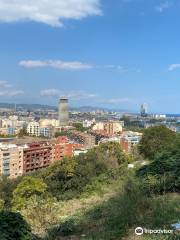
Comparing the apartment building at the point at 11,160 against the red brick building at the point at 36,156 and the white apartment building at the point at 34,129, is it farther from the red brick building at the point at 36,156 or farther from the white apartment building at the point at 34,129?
the white apartment building at the point at 34,129

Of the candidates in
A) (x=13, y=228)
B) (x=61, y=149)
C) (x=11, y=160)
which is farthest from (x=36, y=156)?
(x=13, y=228)

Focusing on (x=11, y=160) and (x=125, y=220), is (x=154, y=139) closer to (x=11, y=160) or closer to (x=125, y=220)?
(x=125, y=220)

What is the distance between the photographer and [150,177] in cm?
640

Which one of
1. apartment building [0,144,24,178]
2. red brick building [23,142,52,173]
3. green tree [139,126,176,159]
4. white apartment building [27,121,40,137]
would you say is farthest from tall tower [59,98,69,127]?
green tree [139,126,176,159]

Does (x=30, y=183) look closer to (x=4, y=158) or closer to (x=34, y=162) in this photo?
(x=4, y=158)

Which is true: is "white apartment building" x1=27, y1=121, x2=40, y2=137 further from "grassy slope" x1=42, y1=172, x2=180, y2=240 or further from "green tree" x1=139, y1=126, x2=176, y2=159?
"grassy slope" x1=42, y1=172, x2=180, y2=240

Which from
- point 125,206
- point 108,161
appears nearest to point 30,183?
point 108,161

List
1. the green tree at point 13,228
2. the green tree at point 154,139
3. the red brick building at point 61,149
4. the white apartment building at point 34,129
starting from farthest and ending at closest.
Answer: the white apartment building at point 34,129, the red brick building at point 61,149, the green tree at point 154,139, the green tree at point 13,228

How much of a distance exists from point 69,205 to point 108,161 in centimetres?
1345

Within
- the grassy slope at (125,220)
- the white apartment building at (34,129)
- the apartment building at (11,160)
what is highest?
the grassy slope at (125,220)

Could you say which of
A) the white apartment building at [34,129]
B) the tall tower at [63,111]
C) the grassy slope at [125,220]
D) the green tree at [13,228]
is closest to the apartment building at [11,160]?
the grassy slope at [125,220]

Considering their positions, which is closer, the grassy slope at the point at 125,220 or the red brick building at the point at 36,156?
the grassy slope at the point at 125,220

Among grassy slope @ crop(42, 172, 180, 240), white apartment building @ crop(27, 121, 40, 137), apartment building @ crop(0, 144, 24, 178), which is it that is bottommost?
apartment building @ crop(0, 144, 24, 178)

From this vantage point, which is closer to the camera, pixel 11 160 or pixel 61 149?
pixel 11 160
